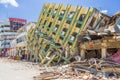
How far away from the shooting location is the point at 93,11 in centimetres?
2016

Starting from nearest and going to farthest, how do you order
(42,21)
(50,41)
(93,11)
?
(93,11)
(50,41)
(42,21)

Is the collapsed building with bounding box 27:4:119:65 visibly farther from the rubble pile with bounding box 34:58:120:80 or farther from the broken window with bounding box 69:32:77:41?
the rubble pile with bounding box 34:58:120:80

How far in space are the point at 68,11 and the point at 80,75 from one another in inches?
393

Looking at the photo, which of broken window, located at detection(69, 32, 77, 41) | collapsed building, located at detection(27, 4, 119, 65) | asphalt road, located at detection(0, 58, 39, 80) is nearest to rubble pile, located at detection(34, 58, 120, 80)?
asphalt road, located at detection(0, 58, 39, 80)

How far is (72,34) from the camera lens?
70.4 feet

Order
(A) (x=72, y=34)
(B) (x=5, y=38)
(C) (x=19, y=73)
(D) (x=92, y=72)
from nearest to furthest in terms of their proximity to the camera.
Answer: (D) (x=92, y=72)
(C) (x=19, y=73)
(A) (x=72, y=34)
(B) (x=5, y=38)

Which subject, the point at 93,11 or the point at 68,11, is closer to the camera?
the point at 93,11

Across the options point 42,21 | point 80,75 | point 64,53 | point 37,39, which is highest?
point 42,21

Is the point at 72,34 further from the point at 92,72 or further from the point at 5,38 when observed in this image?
the point at 5,38

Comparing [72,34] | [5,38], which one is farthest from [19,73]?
[5,38]

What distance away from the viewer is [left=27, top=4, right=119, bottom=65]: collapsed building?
1848 centimetres

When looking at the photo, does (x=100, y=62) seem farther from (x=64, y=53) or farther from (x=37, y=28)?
(x=37, y=28)

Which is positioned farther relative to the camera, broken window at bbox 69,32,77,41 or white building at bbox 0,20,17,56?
white building at bbox 0,20,17,56

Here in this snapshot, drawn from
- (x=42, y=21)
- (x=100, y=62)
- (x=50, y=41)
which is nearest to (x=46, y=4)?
(x=42, y=21)
